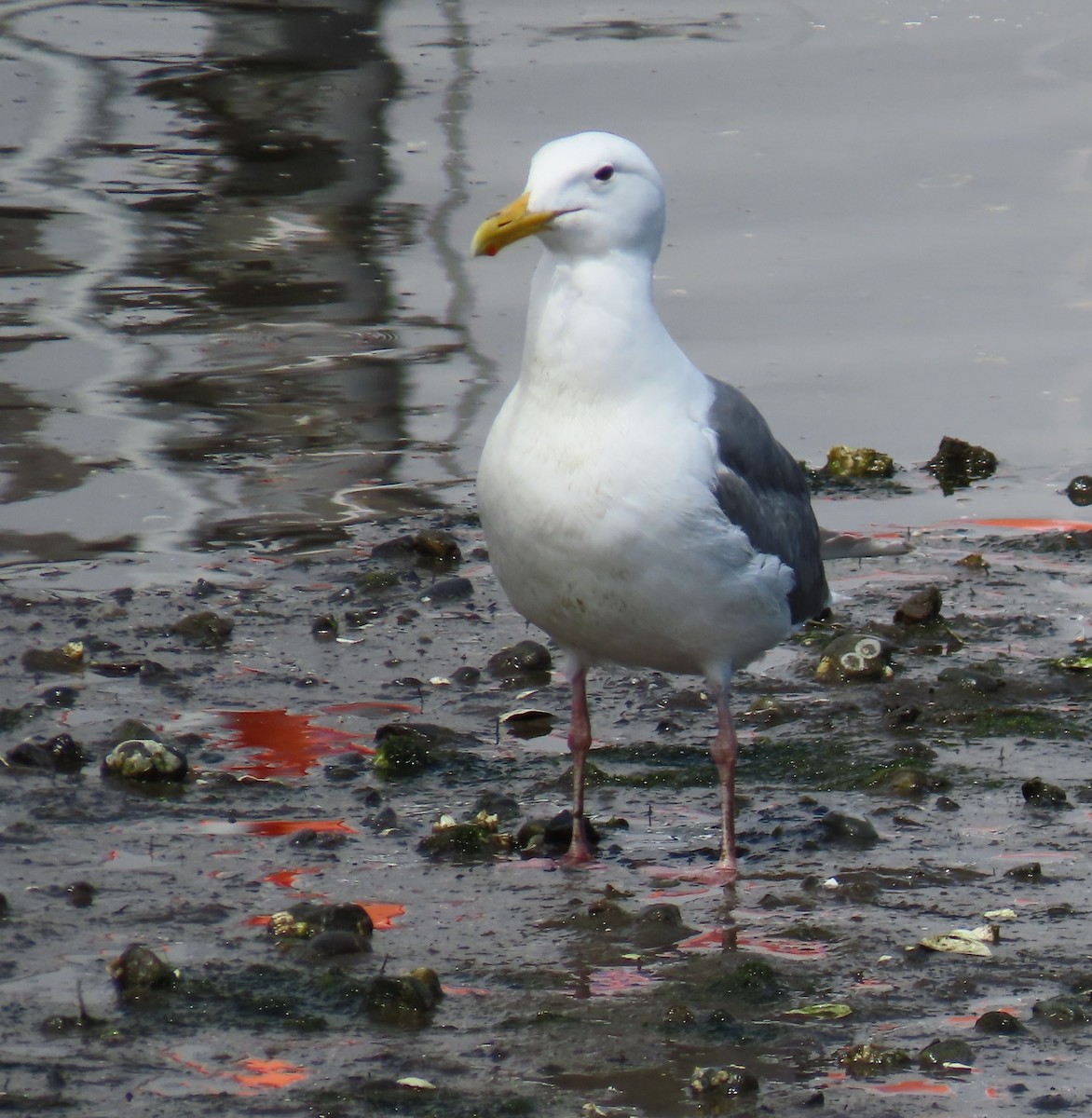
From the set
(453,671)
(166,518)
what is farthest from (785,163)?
(453,671)

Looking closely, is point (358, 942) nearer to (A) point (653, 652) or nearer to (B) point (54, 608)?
(A) point (653, 652)

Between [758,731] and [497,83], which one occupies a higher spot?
[497,83]

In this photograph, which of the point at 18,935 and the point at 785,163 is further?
the point at 785,163

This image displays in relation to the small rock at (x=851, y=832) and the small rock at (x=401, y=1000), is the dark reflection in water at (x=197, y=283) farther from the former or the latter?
the small rock at (x=401, y=1000)

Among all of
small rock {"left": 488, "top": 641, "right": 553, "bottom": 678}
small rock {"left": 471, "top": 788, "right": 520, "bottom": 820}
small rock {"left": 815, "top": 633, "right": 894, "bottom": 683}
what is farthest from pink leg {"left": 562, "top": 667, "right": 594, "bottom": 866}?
small rock {"left": 815, "top": 633, "right": 894, "bottom": 683}

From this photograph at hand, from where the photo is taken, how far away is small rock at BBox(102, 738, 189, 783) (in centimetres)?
641

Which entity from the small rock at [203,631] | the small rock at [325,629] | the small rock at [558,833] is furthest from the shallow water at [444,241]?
the small rock at [558,833]

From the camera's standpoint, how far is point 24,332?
1073 centimetres

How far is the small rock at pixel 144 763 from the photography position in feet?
21.0

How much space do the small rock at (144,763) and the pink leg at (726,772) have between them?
5.21 ft

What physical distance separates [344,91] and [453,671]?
792 centimetres

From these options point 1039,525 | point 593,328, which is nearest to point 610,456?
point 593,328

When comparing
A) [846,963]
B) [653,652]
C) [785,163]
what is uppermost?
[785,163]

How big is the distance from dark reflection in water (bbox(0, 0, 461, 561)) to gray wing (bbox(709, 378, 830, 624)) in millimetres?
2558
